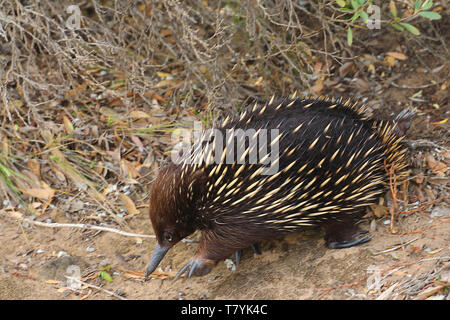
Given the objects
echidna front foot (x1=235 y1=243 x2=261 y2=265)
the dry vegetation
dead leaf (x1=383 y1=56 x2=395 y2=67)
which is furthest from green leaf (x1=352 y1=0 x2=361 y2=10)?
echidna front foot (x1=235 y1=243 x2=261 y2=265)

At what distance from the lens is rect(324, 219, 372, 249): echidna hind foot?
3.86 meters

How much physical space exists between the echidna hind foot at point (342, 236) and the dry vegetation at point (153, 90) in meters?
0.65

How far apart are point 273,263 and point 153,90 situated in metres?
2.27

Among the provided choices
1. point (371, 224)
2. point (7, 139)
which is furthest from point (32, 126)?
point (371, 224)

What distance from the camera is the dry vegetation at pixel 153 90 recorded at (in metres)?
4.55

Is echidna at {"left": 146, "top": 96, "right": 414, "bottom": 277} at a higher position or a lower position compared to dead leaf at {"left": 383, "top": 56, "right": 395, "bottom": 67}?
lower

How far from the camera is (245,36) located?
513cm

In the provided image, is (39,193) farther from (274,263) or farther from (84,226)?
(274,263)

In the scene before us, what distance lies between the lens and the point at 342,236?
389 cm

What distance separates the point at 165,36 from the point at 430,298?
375 centimetres

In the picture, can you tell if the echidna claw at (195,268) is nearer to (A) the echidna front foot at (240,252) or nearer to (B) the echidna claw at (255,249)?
(A) the echidna front foot at (240,252)

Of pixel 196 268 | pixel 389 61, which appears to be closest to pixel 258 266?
pixel 196 268

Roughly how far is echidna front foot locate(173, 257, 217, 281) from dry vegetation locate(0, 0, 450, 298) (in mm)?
795

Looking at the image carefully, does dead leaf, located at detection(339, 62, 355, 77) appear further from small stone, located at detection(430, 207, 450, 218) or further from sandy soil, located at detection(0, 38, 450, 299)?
small stone, located at detection(430, 207, 450, 218)
